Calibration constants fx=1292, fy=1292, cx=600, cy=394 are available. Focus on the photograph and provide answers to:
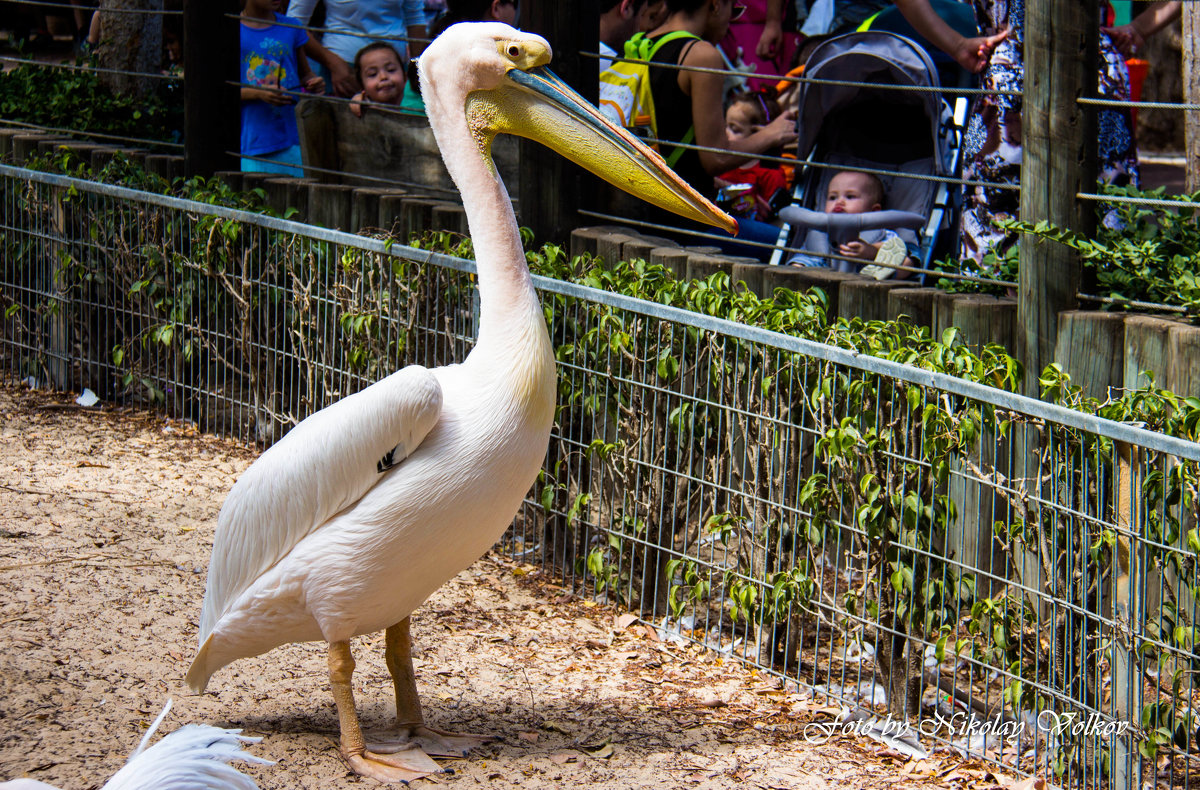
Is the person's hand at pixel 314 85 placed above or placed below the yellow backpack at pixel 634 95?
above

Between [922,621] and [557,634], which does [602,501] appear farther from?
[922,621]

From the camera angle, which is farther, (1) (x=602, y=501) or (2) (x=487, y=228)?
(1) (x=602, y=501)

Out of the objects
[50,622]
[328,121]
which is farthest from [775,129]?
[50,622]

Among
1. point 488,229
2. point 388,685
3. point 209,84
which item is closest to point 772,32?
point 209,84

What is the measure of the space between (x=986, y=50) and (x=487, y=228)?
2884 mm

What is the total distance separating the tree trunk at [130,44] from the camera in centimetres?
864

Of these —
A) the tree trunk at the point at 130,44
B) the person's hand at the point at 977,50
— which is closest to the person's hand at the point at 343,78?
the tree trunk at the point at 130,44

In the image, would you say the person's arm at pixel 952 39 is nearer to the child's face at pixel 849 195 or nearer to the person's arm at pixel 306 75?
the child's face at pixel 849 195

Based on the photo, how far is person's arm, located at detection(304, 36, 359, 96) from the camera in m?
7.84

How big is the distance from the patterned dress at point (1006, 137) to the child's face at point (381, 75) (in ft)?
11.5

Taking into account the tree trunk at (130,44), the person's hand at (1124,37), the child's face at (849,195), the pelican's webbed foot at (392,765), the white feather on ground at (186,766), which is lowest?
the pelican's webbed foot at (392,765)

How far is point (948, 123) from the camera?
5.98 metres

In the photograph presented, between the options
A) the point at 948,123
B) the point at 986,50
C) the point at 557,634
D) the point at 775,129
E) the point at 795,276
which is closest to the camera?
the point at 557,634

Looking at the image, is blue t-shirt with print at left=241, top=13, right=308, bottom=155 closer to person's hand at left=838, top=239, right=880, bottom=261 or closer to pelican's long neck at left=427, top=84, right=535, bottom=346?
person's hand at left=838, top=239, right=880, bottom=261
